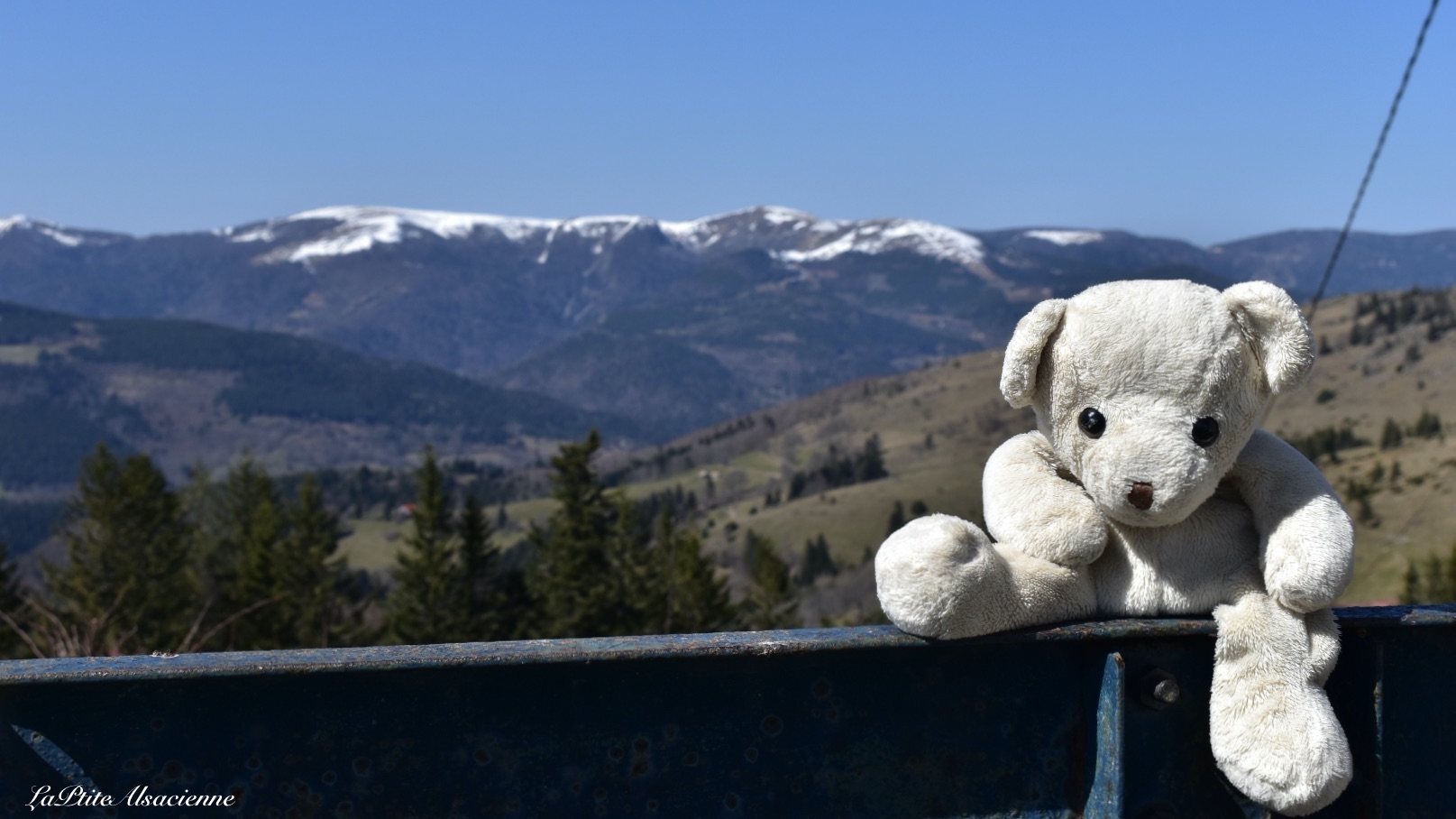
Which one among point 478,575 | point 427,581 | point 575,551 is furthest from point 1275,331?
point 478,575

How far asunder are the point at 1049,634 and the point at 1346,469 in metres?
109

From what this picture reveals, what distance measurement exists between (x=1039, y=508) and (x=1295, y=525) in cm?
68

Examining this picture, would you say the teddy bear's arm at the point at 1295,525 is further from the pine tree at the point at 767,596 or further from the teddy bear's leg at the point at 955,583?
the pine tree at the point at 767,596

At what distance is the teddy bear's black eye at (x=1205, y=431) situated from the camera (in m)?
3.29

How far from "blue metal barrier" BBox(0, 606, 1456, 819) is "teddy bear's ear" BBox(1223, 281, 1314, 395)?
0.70 metres

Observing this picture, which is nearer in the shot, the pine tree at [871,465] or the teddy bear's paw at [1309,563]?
the teddy bear's paw at [1309,563]

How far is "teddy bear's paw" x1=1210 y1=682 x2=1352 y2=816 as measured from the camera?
309 centimetres

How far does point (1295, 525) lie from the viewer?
3283 mm

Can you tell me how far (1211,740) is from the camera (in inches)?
127

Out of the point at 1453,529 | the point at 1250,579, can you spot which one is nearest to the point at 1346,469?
the point at 1453,529

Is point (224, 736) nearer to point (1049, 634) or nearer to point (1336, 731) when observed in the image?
point (1049, 634)

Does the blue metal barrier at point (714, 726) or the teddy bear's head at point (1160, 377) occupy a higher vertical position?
the teddy bear's head at point (1160, 377)

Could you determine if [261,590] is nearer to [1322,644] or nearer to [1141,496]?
[1141,496]

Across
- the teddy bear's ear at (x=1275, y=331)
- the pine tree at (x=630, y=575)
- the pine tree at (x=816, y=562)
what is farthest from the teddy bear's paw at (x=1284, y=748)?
the pine tree at (x=816, y=562)
